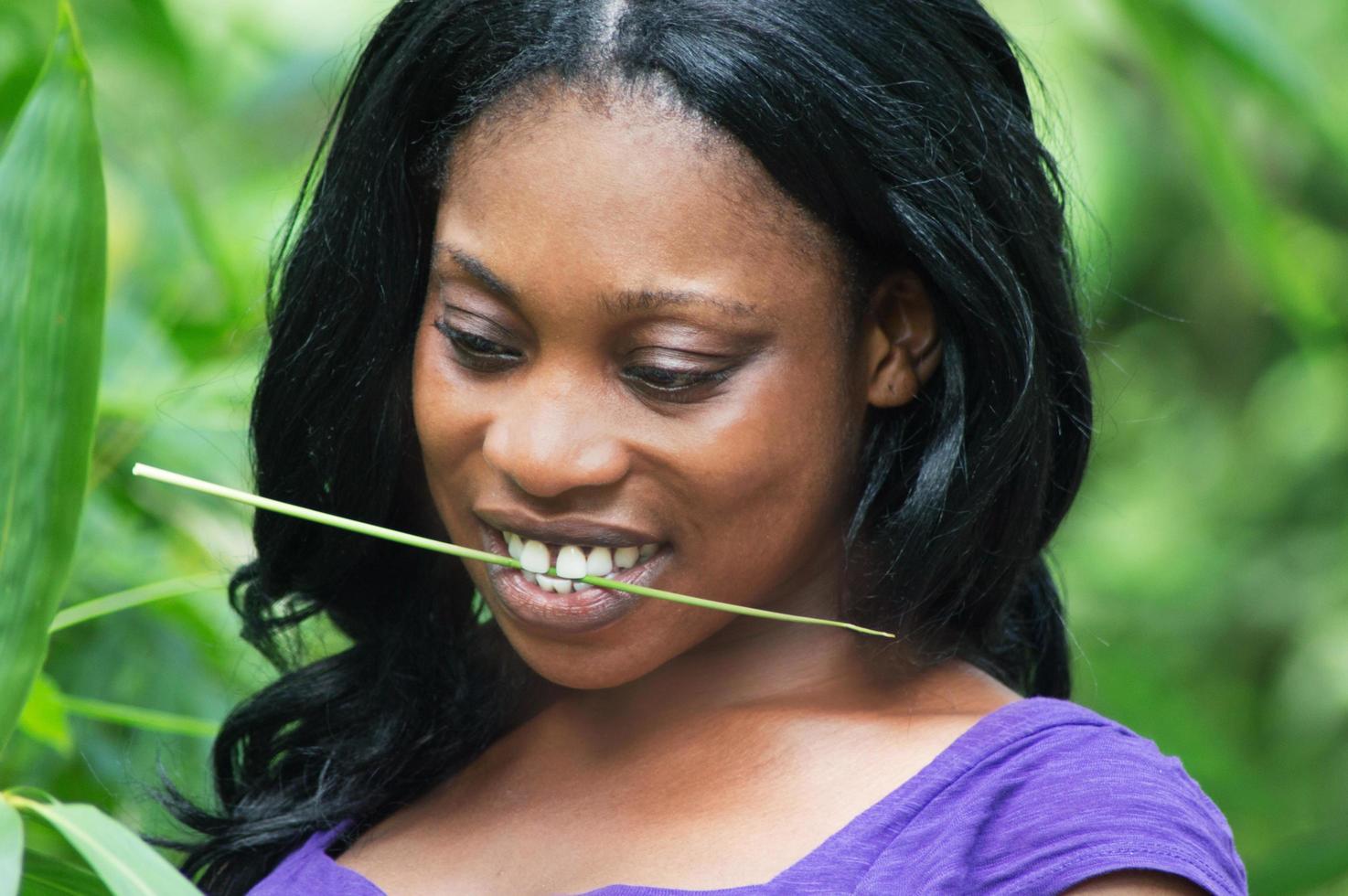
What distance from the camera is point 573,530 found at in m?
1.08

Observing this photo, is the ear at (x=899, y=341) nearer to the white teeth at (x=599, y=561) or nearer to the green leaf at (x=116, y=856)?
the white teeth at (x=599, y=561)

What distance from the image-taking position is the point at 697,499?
1.07 metres

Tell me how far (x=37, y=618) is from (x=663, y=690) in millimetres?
547

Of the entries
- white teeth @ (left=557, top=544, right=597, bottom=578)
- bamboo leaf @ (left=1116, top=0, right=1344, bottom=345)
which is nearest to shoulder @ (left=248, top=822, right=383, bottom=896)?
white teeth @ (left=557, top=544, right=597, bottom=578)

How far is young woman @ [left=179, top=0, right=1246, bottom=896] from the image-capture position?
Answer: 3.43 feet

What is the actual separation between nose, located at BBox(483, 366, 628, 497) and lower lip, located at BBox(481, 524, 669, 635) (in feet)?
0.23

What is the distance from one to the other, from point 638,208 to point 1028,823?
0.42 m

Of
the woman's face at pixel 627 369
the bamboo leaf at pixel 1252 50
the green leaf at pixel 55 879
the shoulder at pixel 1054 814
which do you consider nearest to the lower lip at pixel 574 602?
the woman's face at pixel 627 369

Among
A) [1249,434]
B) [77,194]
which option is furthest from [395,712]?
[1249,434]

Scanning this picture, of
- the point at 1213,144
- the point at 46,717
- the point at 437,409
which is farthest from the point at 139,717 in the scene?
the point at 1213,144

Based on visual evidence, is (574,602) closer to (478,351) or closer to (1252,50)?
(478,351)

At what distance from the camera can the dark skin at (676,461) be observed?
1.05m

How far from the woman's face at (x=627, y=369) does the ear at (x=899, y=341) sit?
0.02 m

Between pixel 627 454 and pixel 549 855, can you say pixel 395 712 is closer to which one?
pixel 549 855
